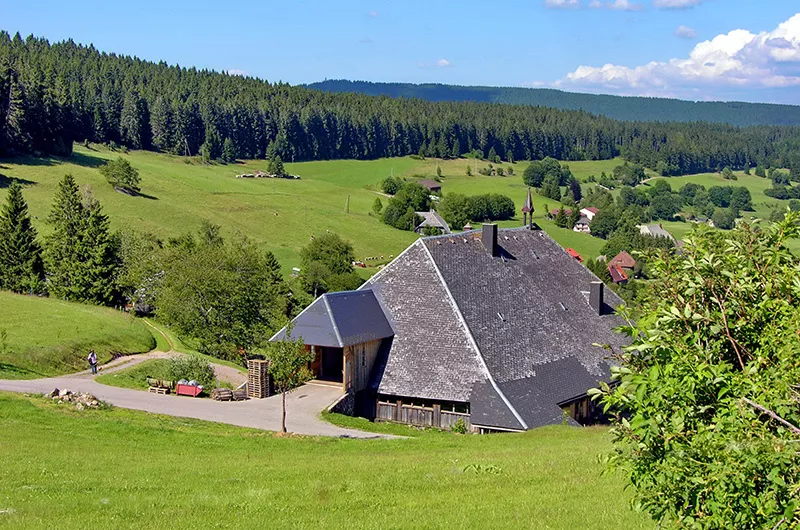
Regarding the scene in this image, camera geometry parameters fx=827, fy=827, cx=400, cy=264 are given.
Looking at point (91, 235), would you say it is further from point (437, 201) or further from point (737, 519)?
point (437, 201)

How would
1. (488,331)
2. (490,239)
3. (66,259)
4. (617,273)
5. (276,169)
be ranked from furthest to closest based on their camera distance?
(276,169)
(617,273)
(66,259)
(490,239)
(488,331)

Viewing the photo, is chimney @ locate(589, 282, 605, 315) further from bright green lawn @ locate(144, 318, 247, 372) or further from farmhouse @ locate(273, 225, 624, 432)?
bright green lawn @ locate(144, 318, 247, 372)

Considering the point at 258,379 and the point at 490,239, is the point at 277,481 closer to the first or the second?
the point at 258,379

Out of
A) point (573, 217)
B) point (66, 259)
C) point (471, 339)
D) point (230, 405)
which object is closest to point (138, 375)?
point (230, 405)

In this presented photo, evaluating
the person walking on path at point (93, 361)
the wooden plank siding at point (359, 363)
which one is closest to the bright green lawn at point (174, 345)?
the person walking on path at point (93, 361)

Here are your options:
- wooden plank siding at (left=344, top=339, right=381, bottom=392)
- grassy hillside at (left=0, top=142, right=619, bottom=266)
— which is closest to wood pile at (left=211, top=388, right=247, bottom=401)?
wooden plank siding at (left=344, top=339, right=381, bottom=392)
